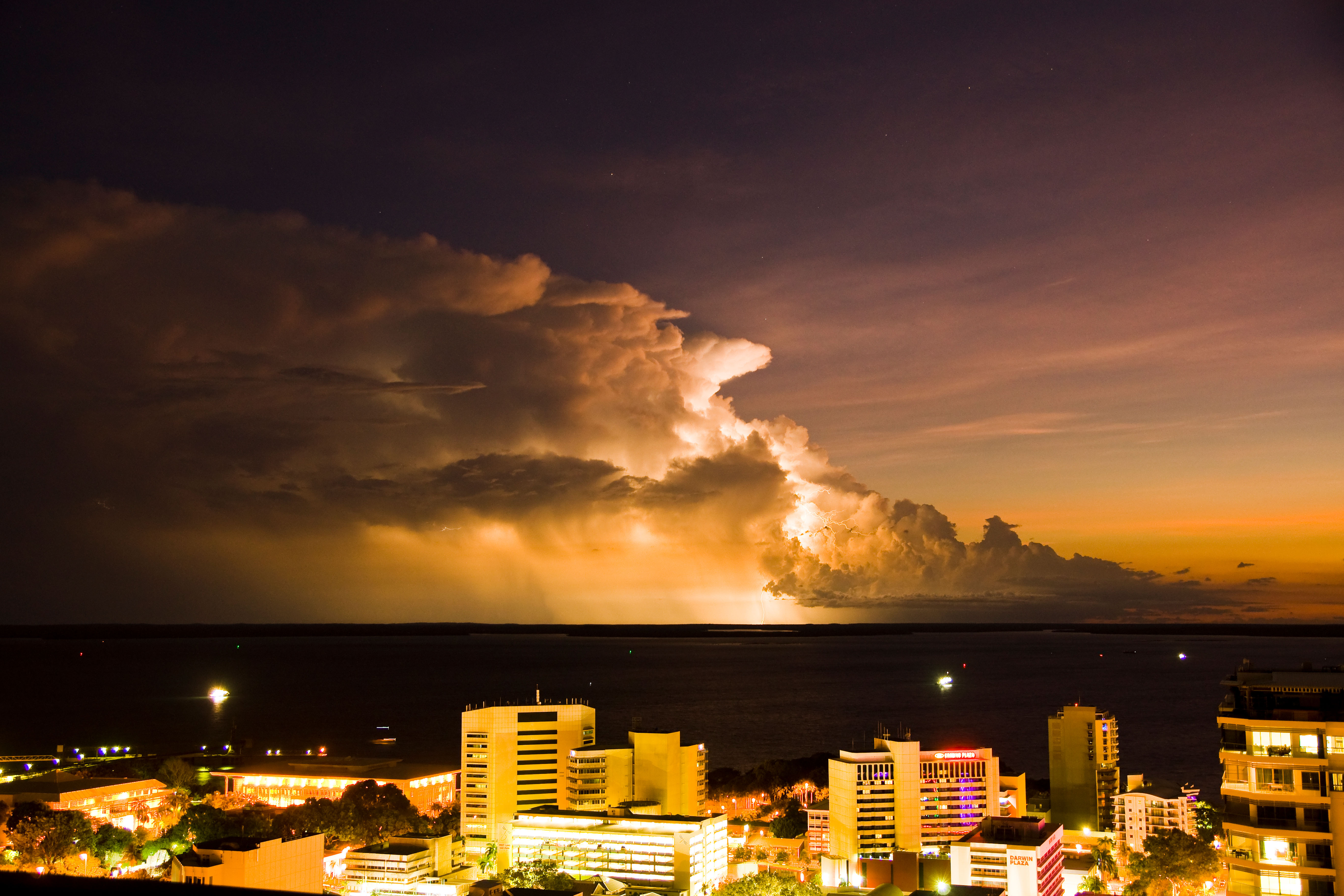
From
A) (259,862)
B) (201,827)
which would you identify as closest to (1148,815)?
(259,862)

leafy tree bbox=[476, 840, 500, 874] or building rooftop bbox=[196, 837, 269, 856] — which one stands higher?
building rooftop bbox=[196, 837, 269, 856]

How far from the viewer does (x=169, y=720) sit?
56656mm

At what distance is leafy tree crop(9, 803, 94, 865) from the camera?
22.5 m

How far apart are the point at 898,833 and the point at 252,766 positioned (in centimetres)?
2246

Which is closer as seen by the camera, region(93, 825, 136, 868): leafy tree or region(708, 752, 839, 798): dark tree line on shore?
region(93, 825, 136, 868): leafy tree

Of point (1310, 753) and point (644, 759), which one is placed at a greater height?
point (1310, 753)

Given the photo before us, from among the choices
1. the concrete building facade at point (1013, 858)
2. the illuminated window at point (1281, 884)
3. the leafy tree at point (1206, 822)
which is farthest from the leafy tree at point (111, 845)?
the leafy tree at point (1206, 822)

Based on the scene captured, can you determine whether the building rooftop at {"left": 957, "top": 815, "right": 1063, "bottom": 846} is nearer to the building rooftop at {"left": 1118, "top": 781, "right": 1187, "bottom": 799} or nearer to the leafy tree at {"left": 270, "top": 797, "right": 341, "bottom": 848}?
the building rooftop at {"left": 1118, "top": 781, "right": 1187, "bottom": 799}

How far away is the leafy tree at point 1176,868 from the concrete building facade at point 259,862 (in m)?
16.4

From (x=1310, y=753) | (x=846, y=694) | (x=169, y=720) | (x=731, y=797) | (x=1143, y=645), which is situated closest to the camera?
(x=1310, y=753)

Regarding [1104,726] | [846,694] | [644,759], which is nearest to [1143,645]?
[846,694]

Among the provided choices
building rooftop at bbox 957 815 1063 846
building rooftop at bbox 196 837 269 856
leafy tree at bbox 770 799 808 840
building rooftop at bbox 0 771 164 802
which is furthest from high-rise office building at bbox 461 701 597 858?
building rooftop at bbox 957 815 1063 846

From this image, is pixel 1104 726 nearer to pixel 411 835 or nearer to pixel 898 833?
pixel 898 833

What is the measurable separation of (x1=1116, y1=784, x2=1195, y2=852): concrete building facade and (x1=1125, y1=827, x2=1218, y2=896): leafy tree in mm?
6261
